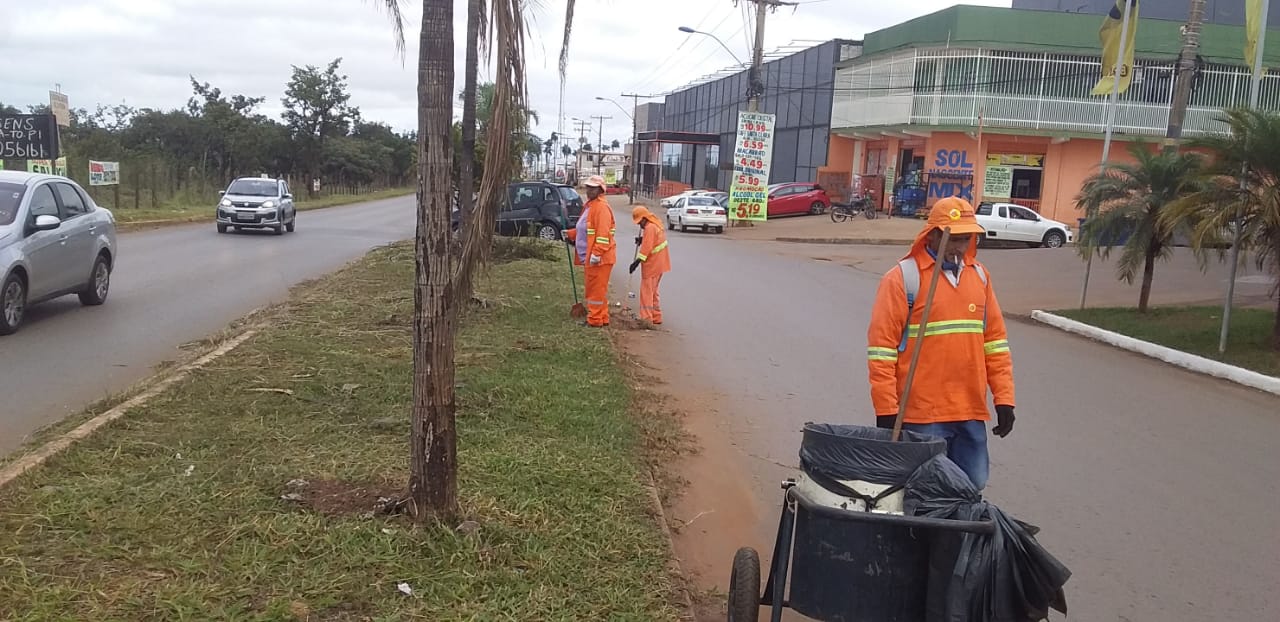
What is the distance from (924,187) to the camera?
38.4 meters

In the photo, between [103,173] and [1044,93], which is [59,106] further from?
[1044,93]

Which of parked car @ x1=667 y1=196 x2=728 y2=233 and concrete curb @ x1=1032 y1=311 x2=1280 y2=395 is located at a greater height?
parked car @ x1=667 y1=196 x2=728 y2=233

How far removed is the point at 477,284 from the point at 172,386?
686 cm

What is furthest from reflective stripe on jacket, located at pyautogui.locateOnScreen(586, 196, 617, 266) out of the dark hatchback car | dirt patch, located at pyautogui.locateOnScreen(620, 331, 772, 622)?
the dark hatchback car

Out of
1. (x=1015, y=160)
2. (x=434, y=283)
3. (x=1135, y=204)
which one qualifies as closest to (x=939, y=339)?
(x=434, y=283)

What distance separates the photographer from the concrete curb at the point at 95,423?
4.79 m

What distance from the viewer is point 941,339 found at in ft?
13.9

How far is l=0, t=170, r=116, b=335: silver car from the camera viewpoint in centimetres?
943

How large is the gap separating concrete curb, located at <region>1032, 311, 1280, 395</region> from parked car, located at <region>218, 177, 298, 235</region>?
18.5 meters

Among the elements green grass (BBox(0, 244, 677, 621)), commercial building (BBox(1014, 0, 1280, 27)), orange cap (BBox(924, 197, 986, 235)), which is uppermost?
commercial building (BBox(1014, 0, 1280, 27))

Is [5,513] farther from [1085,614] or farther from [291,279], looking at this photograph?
[291,279]

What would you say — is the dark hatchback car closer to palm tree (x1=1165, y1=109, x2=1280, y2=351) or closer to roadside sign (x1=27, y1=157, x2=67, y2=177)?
roadside sign (x1=27, y1=157, x2=67, y2=177)

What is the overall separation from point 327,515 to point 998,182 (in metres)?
37.9

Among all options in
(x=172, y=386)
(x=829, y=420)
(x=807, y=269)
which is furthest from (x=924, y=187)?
(x=172, y=386)
